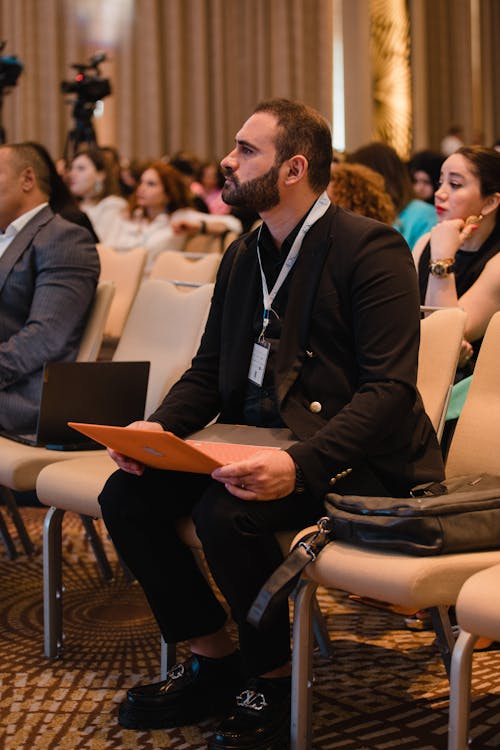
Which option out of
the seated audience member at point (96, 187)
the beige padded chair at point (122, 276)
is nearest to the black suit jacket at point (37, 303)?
the beige padded chair at point (122, 276)

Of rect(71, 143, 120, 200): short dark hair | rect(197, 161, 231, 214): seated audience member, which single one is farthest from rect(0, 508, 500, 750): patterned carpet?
rect(197, 161, 231, 214): seated audience member

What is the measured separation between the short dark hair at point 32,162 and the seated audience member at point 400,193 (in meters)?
1.48

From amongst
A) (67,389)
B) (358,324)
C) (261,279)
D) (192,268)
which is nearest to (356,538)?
(358,324)

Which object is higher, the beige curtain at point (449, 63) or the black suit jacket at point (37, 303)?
the beige curtain at point (449, 63)

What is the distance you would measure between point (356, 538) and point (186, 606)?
50 centimetres

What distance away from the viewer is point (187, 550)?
2223 mm

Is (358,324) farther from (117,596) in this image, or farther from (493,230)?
(117,596)

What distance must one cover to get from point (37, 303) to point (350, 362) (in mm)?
1294

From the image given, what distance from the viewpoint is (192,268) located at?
12.4ft

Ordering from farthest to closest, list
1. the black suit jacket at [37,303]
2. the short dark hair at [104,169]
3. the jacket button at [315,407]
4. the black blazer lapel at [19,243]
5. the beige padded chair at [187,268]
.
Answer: the short dark hair at [104,169] → the beige padded chair at [187,268] → the black blazer lapel at [19,243] → the black suit jacket at [37,303] → the jacket button at [315,407]

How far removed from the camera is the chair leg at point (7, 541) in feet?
11.2

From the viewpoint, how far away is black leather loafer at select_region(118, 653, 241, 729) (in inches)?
85.7

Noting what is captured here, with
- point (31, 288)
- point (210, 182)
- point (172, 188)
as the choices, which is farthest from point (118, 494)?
point (210, 182)

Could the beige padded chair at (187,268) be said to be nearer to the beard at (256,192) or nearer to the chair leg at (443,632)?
the beard at (256,192)
